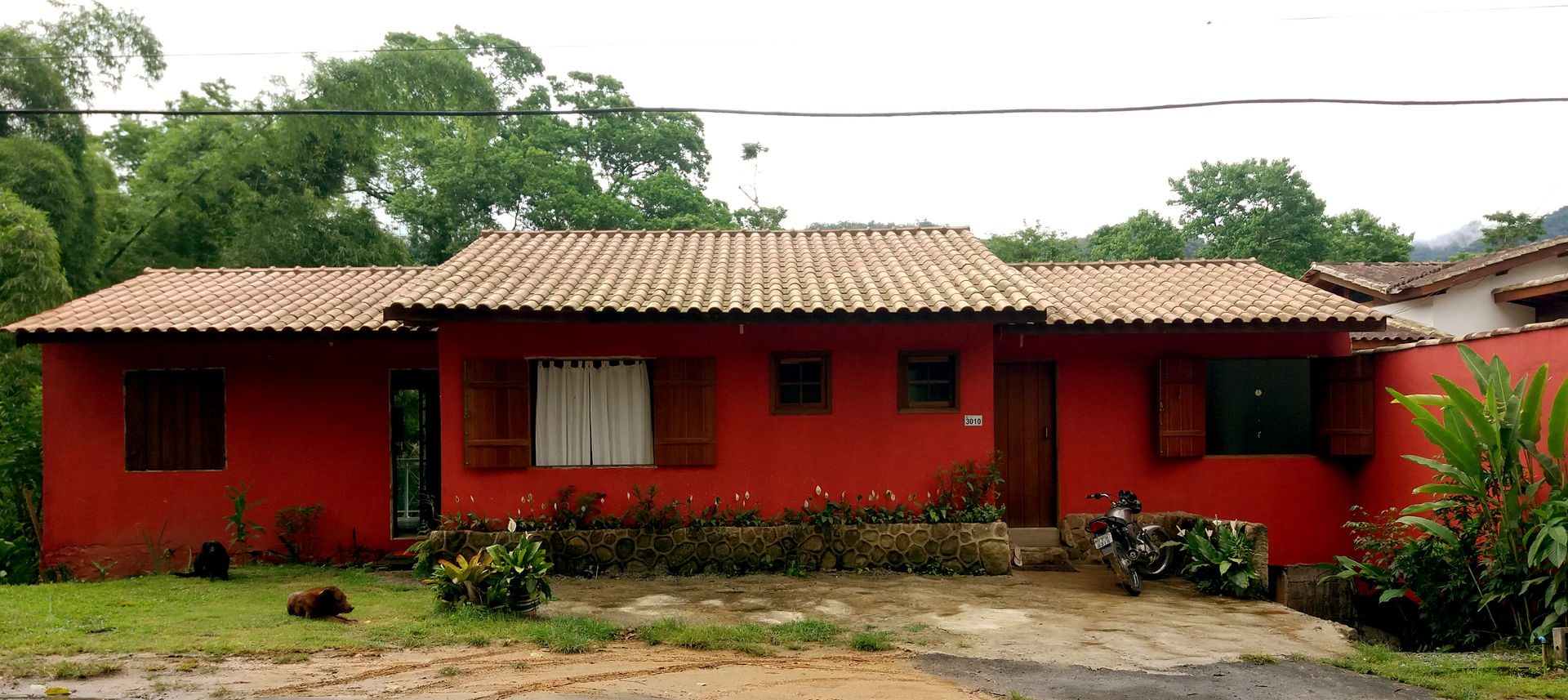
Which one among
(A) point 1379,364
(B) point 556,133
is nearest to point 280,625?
(A) point 1379,364

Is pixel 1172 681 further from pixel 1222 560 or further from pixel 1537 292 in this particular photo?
pixel 1537 292

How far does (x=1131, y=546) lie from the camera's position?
884 cm

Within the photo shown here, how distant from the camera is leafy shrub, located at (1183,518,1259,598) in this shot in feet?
27.5

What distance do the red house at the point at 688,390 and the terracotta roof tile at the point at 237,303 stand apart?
6cm

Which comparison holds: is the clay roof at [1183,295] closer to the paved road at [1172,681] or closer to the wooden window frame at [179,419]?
the paved road at [1172,681]

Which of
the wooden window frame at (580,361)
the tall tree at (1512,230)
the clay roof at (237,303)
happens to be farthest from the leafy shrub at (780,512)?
the tall tree at (1512,230)

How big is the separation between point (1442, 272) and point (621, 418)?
549 inches

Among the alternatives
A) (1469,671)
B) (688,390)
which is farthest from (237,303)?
(1469,671)

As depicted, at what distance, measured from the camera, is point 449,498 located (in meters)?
9.31

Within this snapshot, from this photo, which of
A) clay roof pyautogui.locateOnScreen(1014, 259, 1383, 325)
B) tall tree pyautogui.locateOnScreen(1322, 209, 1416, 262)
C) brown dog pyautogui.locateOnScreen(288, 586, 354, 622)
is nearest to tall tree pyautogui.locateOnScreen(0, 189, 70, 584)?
brown dog pyautogui.locateOnScreen(288, 586, 354, 622)

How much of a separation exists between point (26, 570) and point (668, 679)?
9365 millimetres

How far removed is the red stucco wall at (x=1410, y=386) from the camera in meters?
7.50

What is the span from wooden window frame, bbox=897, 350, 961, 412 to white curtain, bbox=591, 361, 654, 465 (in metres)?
2.65

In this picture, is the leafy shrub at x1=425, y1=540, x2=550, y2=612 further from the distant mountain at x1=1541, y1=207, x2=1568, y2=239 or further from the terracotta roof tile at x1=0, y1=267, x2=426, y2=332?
the distant mountain at x1=1541, y1=207, x2=1568, y2=239
